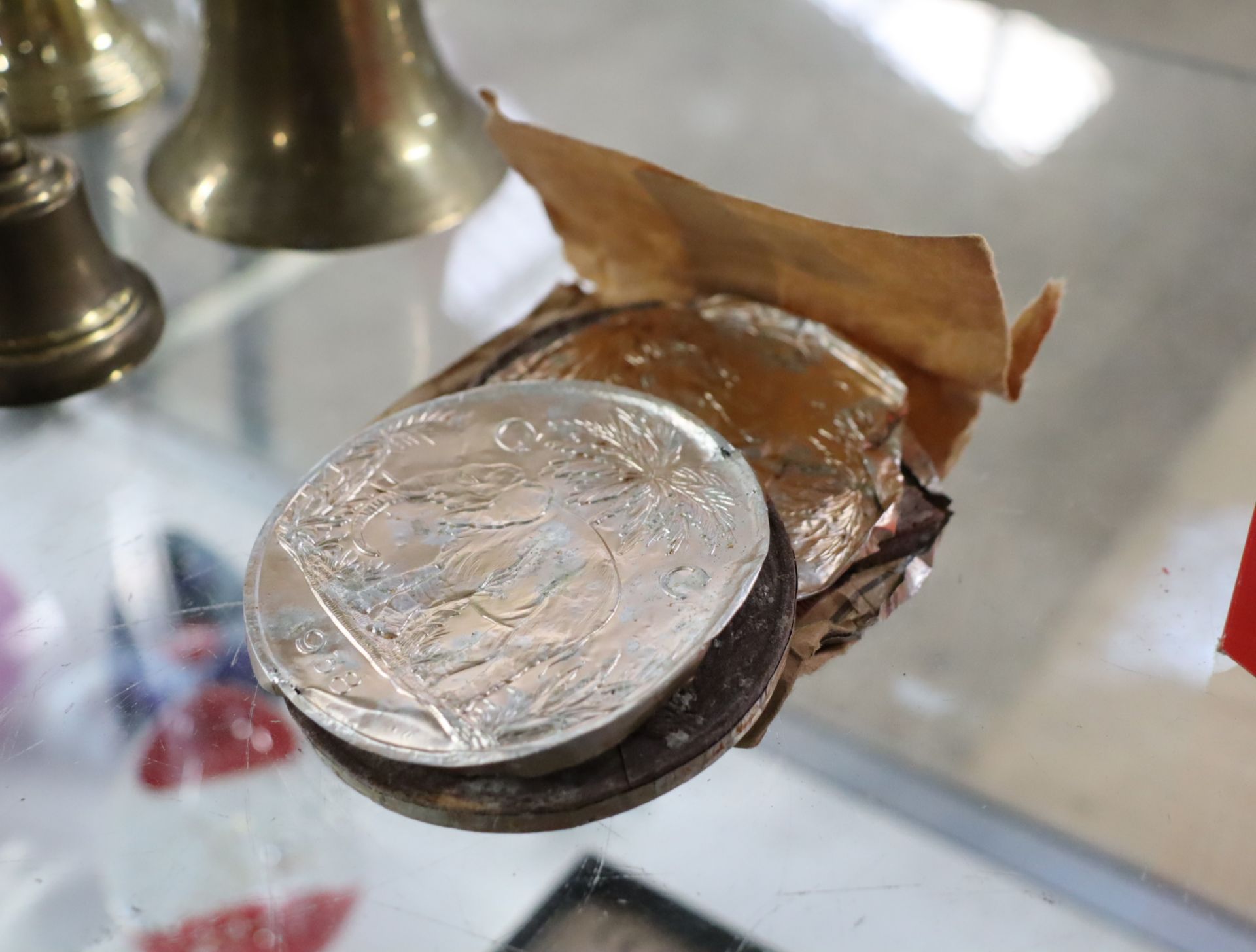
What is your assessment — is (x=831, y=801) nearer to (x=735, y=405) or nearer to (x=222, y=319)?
(x=735, y=405)

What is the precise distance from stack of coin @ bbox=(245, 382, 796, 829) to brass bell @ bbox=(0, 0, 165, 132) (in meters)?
0.56

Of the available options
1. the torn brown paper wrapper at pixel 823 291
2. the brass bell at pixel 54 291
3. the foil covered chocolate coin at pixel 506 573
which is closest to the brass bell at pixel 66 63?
the brass bell at pixel 54 291

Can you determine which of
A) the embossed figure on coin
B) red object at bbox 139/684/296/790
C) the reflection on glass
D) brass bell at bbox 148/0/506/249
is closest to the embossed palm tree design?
the embossed figure on coin

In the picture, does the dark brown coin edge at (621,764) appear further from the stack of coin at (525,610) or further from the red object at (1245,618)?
the red object at (1245,618)

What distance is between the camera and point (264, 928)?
0.48 metres

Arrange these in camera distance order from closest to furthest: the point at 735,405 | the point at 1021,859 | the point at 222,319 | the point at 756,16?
the point at 1021,859 → the point at 735,405 → the point at 222,319 → the point at 756,16

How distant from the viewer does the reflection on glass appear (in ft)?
3.18

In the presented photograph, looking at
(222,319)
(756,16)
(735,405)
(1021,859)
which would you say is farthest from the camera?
(756,16)

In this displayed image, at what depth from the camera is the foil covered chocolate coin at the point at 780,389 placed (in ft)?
1.90

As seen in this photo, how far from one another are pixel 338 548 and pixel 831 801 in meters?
0.23

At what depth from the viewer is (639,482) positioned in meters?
0.54

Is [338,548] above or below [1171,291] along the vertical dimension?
above

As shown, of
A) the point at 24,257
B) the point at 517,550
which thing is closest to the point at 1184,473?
the point at 517,550

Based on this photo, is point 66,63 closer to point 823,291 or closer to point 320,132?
point 320,132
